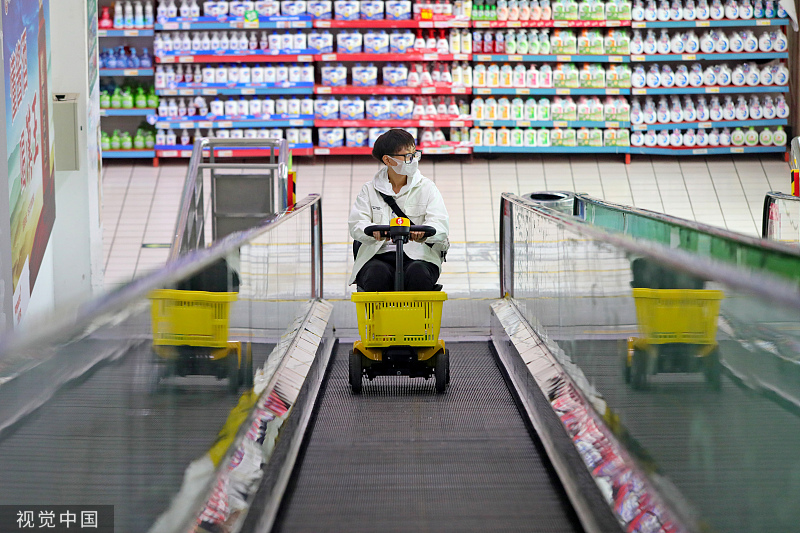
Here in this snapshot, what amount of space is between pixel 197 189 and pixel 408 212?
2.78 metres

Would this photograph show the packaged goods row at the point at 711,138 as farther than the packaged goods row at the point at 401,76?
Yes

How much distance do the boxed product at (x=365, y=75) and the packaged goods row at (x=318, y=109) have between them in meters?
0.19

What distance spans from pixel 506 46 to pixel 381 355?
19.2 ft

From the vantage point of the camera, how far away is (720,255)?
2695 mm

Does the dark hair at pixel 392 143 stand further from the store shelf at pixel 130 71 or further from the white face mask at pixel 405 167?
the store shelf at pixel 130 71

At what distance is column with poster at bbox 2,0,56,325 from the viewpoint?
14.2ft

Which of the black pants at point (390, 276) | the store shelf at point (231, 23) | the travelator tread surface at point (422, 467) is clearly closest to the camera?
the travelator tread surface at point (422, 467)

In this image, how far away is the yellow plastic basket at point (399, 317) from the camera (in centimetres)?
403

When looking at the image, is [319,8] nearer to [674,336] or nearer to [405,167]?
[405,167]

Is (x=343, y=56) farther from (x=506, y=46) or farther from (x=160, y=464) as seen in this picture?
A: (x=160, y=464)

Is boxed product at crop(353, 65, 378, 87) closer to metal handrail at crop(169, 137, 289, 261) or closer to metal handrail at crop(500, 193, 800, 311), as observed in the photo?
metal handrail at crop(169, 137, 289, 261)

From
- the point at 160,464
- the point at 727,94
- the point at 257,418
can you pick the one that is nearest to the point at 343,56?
the point at 727,94

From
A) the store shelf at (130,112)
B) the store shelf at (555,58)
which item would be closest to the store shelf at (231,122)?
the store shelf at (130,112)

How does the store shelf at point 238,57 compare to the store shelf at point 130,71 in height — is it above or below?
above
